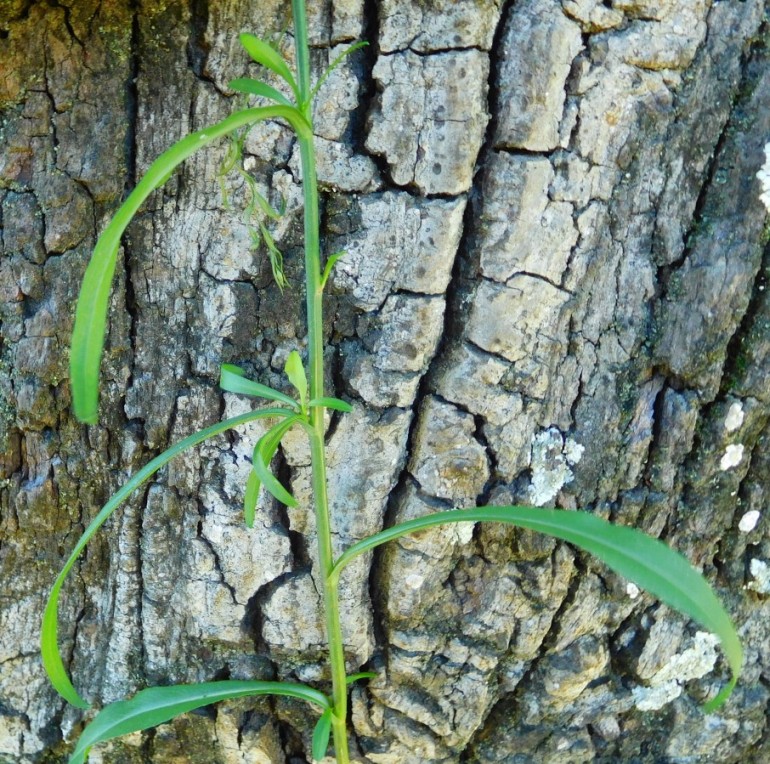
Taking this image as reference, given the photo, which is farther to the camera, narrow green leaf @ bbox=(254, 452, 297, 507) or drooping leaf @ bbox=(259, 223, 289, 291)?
drooping leaf @ bbox=(259, 223, 289, 291)

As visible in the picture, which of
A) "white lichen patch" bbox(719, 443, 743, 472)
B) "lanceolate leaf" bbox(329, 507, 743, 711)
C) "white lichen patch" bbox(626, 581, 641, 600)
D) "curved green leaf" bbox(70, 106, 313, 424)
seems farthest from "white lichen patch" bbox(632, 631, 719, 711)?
"curved green leaf" bbox(70, 106, 313, 424)

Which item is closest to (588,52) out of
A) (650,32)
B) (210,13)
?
(650,32)

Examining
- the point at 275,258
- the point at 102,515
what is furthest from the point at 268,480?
the point at 275,258

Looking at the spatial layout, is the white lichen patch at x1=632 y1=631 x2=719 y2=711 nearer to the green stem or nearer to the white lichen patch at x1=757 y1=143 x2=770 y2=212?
the green stem

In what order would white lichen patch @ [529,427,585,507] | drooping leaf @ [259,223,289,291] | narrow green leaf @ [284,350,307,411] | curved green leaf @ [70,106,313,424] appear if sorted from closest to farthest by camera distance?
curved green leaf @ [70,106,313,424], narrow green leaf @ [284,350,307,411], drooping leaf @ [259,223,289,291], white lichen patch @ [529,427,585,507]

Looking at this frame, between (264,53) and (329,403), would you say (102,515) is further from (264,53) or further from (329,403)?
(264,53)

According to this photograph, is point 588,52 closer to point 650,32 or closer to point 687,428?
point 650,32

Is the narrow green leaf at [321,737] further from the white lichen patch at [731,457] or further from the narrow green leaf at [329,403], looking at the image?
the white lichen patch at [731,457]
